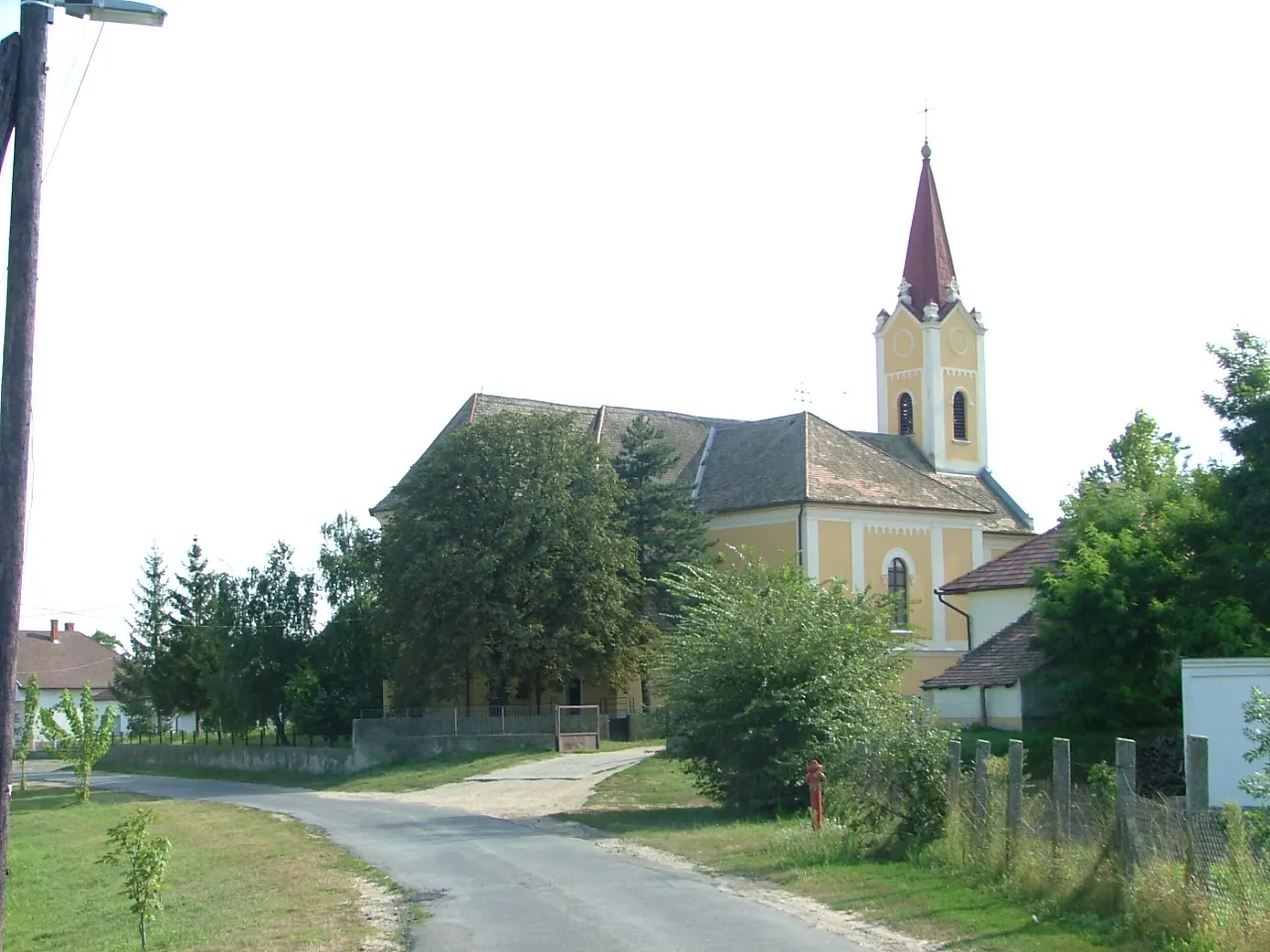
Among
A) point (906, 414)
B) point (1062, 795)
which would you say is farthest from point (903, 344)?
point (1062, 795)

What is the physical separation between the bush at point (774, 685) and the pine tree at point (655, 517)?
21736mm

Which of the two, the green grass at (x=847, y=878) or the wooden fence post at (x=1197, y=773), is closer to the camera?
the wooden fence post at (x=1197, y=773)

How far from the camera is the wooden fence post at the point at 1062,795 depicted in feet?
48.4

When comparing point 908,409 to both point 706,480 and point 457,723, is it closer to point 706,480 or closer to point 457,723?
point 706,480

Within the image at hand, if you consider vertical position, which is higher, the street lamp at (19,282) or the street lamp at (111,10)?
the street lamp at (111,10)

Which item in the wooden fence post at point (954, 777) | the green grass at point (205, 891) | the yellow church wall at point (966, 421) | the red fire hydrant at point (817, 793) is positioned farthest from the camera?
the yellow church wall at point (966, 421)

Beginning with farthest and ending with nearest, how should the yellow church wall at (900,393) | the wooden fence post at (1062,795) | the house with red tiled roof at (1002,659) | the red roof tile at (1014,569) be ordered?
the yellow church wall at (900,393), the red roof tile at (1014,569), the house with red tiled roof at (1002,659), the wooden fence post at (1062,795)

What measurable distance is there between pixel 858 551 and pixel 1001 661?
1901 cm

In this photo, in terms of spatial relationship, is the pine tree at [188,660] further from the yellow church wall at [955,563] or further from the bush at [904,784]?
the bush at [904,784]

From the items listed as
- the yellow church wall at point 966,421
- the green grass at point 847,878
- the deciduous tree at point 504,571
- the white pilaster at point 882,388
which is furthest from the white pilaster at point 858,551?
the green grass at point 847,878

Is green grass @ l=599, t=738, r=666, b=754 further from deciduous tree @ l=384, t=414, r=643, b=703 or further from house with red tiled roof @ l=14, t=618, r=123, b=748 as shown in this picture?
house with red tiled roof @ l=14, t=618, r=123, b=748

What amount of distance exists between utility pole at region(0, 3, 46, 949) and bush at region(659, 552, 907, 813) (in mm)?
14412

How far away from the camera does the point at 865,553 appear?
2103 inches

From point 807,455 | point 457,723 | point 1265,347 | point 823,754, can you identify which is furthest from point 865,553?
point 823,754
